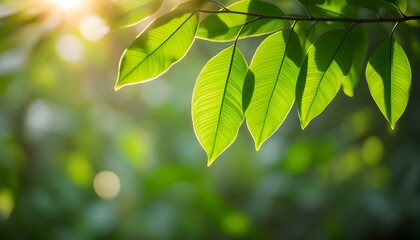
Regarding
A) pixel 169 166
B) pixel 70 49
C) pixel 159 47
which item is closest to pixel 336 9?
pixel 159 47

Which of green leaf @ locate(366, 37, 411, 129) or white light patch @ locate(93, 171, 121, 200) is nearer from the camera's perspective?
green leaf @ locate(366, 37, 411, 129)

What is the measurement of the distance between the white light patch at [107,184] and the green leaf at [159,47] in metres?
1.35

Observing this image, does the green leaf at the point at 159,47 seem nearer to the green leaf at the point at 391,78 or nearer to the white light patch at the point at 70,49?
the green leaf at the point at 391,78

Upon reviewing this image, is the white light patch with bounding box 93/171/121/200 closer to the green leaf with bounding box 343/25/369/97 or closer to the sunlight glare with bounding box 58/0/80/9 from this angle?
the sunlight glare with bounding box 58/0/80/9

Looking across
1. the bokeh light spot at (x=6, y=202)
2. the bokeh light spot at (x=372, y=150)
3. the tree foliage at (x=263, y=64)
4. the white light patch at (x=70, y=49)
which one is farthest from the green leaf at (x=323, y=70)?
the bokeh light spot at (x=6, y=202)

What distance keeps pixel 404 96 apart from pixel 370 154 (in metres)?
1.23

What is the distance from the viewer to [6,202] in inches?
63.7

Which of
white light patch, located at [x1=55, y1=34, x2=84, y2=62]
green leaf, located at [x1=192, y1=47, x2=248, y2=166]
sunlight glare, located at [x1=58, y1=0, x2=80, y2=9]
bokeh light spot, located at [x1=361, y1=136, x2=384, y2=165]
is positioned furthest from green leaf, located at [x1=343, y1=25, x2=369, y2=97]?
bokeh light spot, located at [x1=361, y1=136, x2=384, y2=165]

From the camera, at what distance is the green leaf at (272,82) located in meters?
0.45

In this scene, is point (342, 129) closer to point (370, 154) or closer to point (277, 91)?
point (370, 154)

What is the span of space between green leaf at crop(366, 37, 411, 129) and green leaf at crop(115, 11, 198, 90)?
173 mm

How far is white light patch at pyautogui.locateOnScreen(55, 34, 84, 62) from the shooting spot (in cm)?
141

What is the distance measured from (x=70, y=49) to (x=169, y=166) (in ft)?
1.65

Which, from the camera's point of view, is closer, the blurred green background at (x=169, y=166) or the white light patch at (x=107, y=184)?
the blurred green background at (x=169, y=166)
